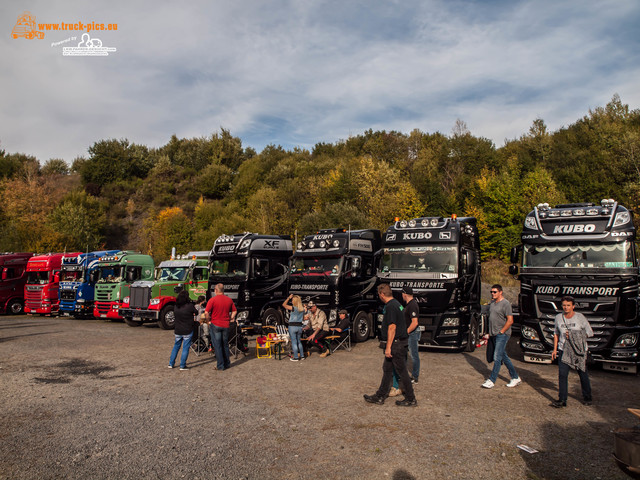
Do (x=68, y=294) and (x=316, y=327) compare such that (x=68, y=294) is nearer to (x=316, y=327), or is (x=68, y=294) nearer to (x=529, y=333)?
(x=316, y=327)

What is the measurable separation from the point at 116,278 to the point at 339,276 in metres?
12.2

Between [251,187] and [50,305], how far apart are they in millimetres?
41772

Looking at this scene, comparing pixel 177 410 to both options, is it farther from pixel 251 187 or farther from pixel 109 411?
pixel 251 187

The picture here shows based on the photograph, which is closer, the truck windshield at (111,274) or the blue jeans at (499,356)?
the blue jeans at (499,356)

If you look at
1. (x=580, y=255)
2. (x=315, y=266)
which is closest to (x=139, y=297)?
(x=315, y=266)

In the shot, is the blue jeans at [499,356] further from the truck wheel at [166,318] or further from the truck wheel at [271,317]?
the truck wheel at [166,318]

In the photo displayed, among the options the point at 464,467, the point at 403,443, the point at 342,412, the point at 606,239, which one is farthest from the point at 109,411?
the point at 606,239

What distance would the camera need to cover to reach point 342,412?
7.54 m

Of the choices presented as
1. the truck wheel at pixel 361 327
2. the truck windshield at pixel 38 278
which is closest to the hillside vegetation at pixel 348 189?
the truck windshield at pixel 38 278

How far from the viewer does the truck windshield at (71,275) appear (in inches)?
928

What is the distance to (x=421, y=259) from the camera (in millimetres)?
13242

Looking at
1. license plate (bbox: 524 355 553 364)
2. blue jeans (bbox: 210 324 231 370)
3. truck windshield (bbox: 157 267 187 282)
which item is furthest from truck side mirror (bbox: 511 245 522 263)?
truck windshield (bbox: 157 267 187 282)

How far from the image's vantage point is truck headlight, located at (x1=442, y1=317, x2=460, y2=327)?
12.4 metres

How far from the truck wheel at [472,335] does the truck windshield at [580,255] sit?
268 cm
